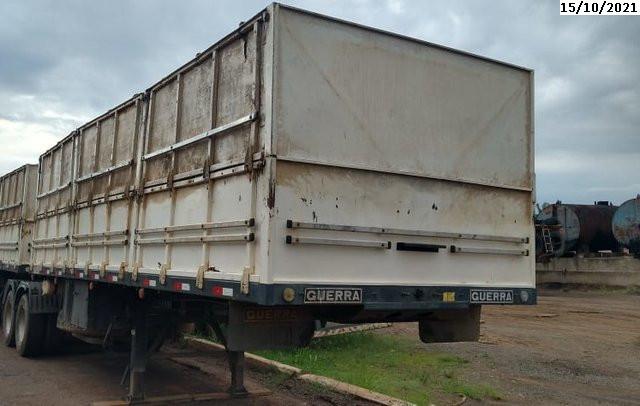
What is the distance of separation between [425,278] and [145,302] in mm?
3203

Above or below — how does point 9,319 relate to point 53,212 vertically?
below

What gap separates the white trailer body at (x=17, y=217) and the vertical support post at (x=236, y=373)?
18.6 ft

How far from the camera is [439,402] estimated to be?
22.6 feet

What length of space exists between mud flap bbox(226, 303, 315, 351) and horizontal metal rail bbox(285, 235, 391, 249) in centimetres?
72

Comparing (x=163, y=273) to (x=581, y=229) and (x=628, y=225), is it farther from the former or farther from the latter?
(x=581, y=229)

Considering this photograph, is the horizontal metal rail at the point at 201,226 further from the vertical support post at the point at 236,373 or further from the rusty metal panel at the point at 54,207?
the rusty metal panel at the point at 54,207

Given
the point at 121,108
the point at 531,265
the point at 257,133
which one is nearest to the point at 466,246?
the point at 531,265

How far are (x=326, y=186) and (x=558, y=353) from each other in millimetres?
7245

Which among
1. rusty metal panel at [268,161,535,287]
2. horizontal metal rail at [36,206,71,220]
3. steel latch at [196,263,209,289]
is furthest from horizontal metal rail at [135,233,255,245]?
horizontal metal rail at [36,206,71,220]

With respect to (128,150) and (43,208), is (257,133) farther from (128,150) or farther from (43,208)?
(43,208)

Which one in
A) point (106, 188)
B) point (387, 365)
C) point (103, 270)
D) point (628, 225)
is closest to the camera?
point (103, 270)

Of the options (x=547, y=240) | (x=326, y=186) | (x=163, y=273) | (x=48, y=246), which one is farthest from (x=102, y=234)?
(x=547, y=240)

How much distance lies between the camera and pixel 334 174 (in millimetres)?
4688

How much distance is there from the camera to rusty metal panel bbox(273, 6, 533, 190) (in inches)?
179
